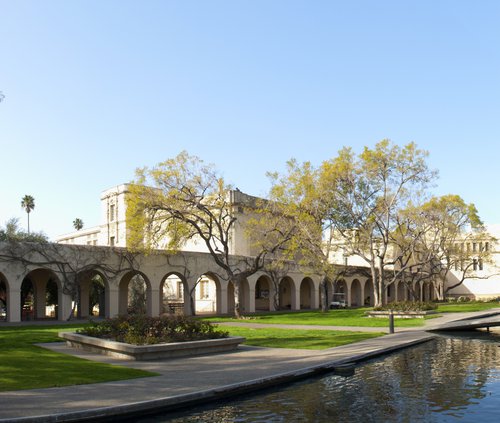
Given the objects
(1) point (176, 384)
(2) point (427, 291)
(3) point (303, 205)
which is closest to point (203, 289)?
(3) point (303, 205)

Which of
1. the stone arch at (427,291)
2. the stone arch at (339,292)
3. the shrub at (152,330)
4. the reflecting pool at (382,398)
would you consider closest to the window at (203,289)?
the stone arch at (339,292)

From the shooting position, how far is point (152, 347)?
14516 mm

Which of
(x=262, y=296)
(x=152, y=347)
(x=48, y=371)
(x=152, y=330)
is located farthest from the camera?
(x=262, y=296)

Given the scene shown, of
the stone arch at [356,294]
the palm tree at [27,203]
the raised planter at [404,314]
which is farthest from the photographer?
the palm tree at [27,203]

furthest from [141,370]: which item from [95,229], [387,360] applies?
Answer: [95,229]

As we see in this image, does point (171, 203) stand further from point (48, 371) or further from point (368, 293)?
point (368, 293)

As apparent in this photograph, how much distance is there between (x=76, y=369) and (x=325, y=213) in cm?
2885

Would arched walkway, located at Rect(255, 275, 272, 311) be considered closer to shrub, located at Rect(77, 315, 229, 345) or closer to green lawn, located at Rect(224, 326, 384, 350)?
green lawn, located at Rect(224, 326, 384, 350)

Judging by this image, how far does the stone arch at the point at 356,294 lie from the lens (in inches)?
2527

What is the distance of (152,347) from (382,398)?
650cm

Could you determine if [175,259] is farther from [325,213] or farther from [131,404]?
[131,404]

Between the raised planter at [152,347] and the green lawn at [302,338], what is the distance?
2.19 m

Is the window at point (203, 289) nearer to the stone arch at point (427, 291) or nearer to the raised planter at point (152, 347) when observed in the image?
the raised planter at point (152, 347)

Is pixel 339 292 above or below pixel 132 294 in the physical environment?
below
